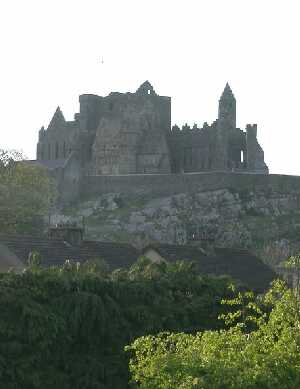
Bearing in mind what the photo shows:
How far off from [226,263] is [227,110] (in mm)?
74588

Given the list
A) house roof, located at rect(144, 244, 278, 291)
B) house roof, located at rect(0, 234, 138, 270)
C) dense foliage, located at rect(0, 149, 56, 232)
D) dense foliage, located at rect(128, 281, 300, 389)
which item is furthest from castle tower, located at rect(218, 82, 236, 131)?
dense foliage, located at rect(128, 281, 300, 389)

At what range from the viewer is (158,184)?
359ft

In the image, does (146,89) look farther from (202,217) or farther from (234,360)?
(234,360)

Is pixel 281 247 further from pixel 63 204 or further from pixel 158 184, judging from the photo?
pixel 63 204

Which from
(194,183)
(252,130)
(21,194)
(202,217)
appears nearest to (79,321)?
(21,194)

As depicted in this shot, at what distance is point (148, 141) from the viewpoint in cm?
11944

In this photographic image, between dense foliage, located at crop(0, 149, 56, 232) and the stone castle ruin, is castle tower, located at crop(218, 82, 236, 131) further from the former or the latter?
dense foliage, located at crop(0, 149, 56, 232)

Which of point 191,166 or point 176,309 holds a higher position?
point 191,166

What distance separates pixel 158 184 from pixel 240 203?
7762mm

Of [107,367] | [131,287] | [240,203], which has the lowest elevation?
[107,367]

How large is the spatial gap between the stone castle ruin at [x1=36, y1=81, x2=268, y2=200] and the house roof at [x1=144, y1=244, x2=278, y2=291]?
6693cm

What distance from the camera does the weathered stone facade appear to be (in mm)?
118812

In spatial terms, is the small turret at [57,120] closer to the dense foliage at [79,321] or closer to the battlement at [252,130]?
the battlement at [252,130]

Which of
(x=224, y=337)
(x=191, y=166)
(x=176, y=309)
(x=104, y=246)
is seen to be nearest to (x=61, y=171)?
(x=191, y=166)
